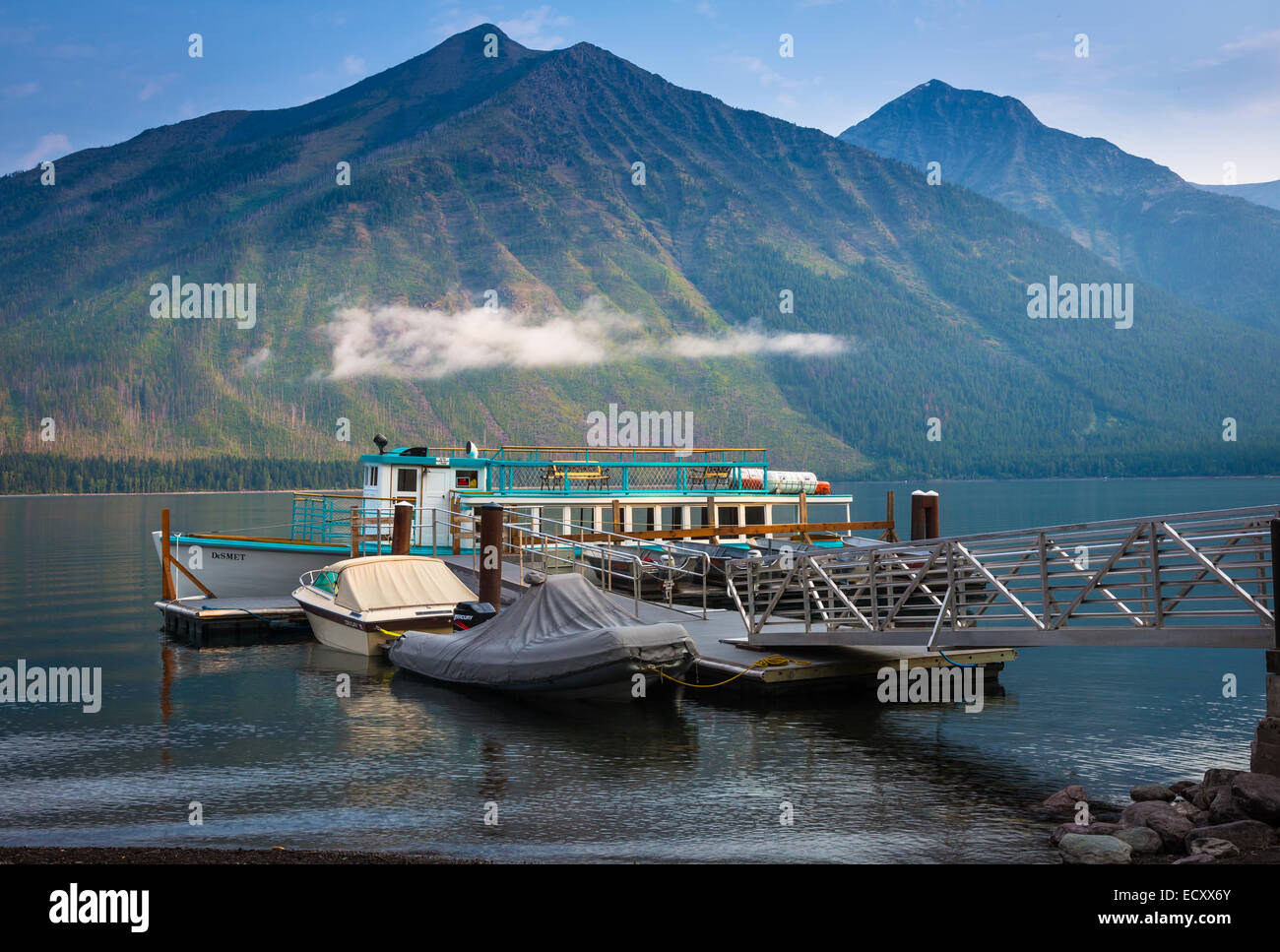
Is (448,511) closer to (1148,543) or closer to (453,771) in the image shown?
(453,771)

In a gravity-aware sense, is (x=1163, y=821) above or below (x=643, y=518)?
below

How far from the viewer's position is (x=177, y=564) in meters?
40.5

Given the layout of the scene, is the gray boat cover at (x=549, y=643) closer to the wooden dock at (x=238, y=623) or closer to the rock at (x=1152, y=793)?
the rock at (x=1152, y=793)

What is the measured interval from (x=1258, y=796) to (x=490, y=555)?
66.0ft

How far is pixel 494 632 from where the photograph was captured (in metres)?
25.8

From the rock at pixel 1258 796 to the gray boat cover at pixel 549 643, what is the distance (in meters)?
11.0

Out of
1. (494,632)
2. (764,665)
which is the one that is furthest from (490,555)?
(764,665)

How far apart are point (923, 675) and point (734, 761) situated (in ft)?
24.0

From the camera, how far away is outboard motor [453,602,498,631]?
28.4m

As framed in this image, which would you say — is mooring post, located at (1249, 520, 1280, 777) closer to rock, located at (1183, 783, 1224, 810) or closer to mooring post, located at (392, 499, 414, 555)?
rock, located at (1183, 783, 1224, 810)

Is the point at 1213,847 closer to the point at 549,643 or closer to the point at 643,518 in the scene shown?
the point at 549,643

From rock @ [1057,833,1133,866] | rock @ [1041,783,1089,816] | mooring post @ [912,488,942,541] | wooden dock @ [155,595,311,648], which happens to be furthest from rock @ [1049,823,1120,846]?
wooden dock @ [155,595,311,648]

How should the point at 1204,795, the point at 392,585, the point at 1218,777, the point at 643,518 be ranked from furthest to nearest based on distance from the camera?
the point at 643,518, the point at 392,585, the point at 1218,777, the point at 1204,795
